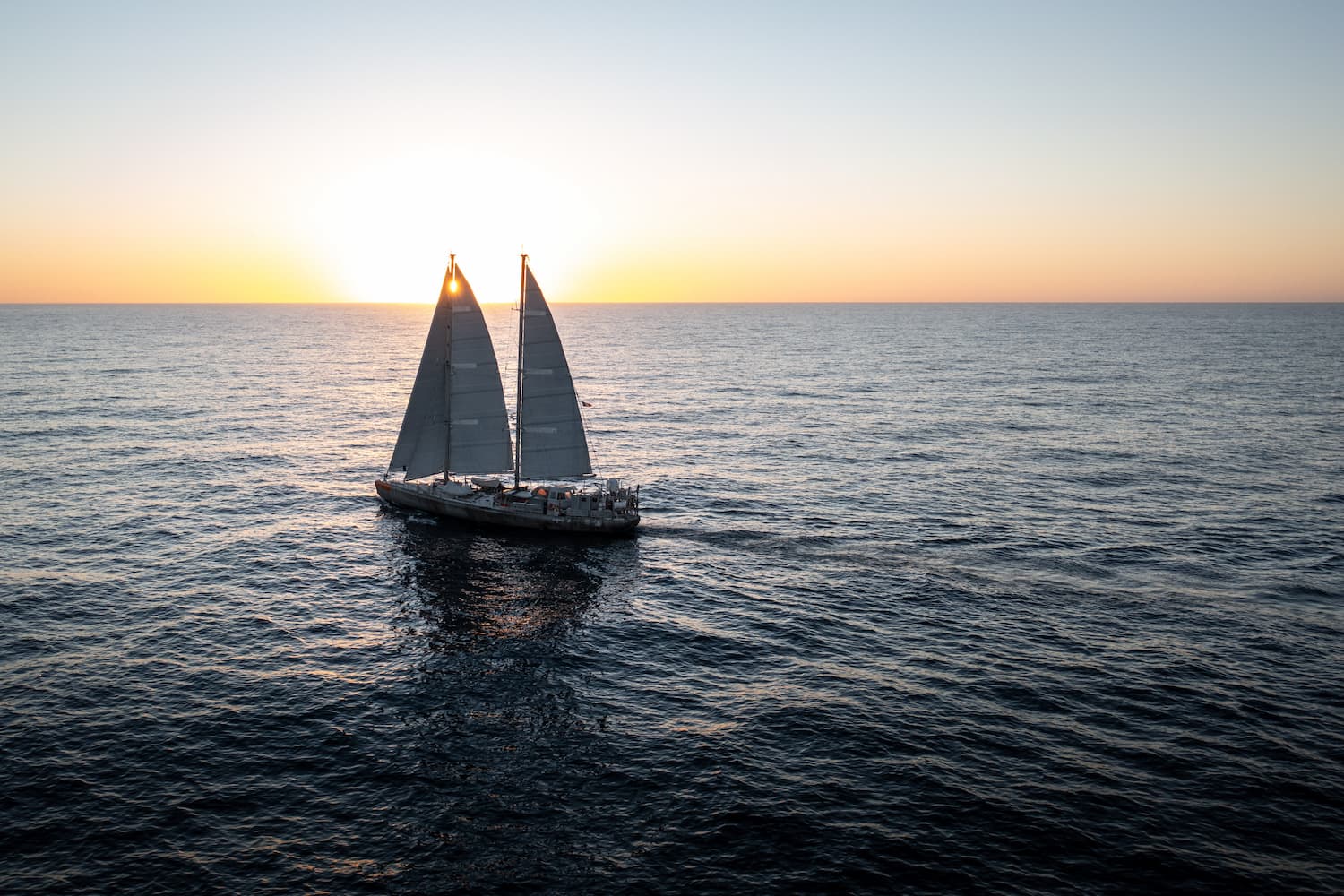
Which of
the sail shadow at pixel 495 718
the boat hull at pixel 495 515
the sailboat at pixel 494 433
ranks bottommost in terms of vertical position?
the sail shadow at pixel 495 718

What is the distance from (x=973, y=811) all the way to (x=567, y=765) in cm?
1715

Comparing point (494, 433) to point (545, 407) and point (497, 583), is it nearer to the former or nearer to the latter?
point (545, 407)

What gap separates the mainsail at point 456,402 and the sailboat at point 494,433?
3.1 inches

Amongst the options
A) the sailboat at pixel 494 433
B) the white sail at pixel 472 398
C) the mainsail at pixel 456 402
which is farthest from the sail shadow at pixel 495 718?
the mainsail at pixel 456 402

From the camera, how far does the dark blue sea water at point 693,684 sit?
30.5 meters

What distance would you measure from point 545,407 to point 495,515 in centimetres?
1012

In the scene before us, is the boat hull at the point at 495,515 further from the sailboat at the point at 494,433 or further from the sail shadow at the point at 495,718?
the sail shadow at the point at 495,718

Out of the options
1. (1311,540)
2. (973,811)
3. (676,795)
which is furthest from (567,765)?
(1311,540)

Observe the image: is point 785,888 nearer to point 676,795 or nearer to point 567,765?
point 676,795

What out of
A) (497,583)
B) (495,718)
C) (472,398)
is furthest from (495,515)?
(495,718)

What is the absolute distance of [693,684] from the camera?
43.4 meters

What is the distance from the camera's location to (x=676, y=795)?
111ft

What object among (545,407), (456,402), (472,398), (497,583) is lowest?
(497,583)

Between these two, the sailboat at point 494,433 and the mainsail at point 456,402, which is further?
the mainsail at point 456,402
